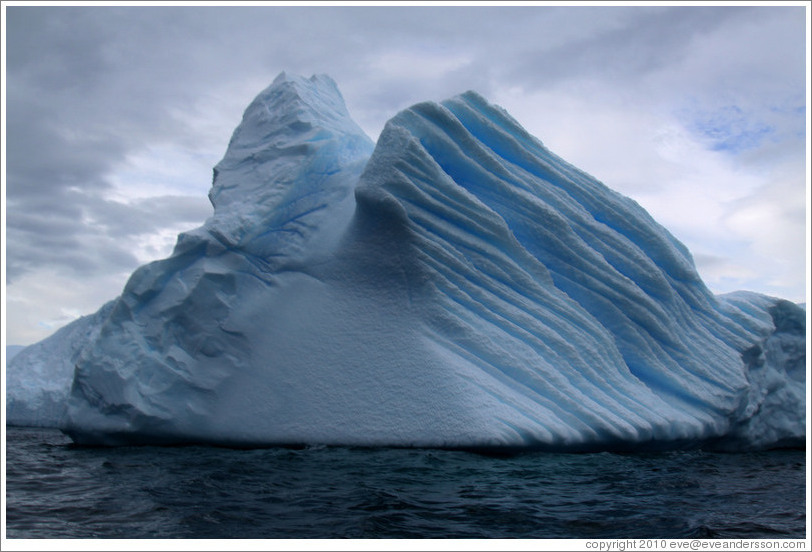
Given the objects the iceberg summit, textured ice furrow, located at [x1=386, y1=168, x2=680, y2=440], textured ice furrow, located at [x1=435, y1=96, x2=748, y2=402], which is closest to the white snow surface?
the iceberg summit

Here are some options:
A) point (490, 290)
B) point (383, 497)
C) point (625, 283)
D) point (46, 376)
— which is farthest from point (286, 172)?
point (46, 376)

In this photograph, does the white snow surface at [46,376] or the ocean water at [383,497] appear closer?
the ocean water at [383,497]

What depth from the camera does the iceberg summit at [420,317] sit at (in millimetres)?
6750

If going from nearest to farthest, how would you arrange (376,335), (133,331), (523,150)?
(376,335)
(133,331)
(523,150)

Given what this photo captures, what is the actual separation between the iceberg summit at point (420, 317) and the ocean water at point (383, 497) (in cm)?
44

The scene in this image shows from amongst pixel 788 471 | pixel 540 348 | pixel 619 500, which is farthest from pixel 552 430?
pixel 788 471

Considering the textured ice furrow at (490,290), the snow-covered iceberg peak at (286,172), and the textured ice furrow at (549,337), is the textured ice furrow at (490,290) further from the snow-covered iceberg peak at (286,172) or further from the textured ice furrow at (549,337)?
the snow-covered iceberg peak at (286,172)

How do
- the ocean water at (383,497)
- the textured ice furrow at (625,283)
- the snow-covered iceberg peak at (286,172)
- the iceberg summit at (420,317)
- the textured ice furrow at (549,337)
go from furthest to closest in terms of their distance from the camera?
the textured ice furrow at (625,283) < the snow-covered iceberg peak at (286,172) < the textured ice furrow at (549,337) < the iceberg summit at (420,317) < the ocean water at (383,497)

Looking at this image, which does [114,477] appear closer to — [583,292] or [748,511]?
[748,511]

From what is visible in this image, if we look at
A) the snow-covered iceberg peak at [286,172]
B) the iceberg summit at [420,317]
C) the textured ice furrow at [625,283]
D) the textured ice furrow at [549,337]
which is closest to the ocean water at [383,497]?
the iceberg summit at [420,317]

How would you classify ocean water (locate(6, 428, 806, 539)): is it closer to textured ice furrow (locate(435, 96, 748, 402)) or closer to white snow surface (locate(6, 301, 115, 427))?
textured ice furrow (locate(435, 96, 748, 402))

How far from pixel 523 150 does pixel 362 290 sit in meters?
2.79

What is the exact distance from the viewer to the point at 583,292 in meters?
8.26

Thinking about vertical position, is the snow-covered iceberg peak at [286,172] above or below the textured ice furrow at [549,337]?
above
